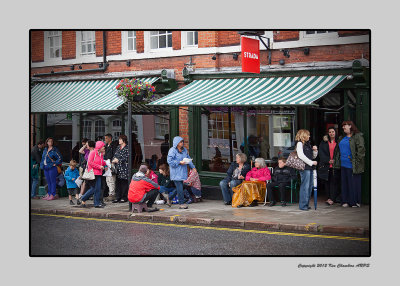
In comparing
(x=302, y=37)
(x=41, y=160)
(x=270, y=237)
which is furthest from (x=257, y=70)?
(x=41, y=160)

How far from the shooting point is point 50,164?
17734 millimetres

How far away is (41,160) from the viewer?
59.1ft

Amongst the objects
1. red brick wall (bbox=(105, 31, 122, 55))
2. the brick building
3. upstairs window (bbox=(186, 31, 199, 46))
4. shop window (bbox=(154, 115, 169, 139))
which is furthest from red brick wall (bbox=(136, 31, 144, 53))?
shop window (bbox=(154, 115, 169, 139))

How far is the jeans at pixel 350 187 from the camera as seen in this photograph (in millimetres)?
14242

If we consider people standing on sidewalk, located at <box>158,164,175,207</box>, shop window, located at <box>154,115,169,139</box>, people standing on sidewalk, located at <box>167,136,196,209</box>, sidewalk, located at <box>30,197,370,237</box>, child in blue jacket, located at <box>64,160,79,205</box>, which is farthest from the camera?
shop window, located at <box>154,115,169,139</box>

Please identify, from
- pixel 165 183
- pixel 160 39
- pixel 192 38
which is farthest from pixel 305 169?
pixel 160 39

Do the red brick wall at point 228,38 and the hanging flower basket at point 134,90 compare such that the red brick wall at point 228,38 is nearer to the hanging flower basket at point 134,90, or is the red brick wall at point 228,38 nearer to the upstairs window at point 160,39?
the upstairs window at point 160,39

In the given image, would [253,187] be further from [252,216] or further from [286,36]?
[286,36]

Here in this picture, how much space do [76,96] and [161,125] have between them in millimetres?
2727

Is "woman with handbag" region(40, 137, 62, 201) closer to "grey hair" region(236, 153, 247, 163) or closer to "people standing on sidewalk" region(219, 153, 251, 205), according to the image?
"people standing on sidewalk" region(219, 153, 251, 205)

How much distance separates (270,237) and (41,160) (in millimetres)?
8902

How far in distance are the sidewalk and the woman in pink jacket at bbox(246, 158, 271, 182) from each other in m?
0.66

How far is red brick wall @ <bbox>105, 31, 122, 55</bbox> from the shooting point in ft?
61.6

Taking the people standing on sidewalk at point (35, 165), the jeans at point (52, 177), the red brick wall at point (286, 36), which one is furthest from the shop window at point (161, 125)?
the red brick wall at point (286, 36)
